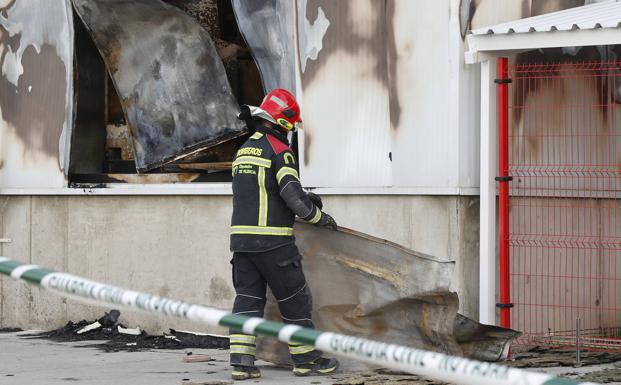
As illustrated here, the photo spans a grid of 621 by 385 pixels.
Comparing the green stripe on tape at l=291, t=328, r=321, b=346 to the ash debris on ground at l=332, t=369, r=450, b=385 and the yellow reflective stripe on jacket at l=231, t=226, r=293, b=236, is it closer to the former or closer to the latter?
the ash debris on ground at l=332, t=369, r=450, b=385

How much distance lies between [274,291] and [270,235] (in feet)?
1.21

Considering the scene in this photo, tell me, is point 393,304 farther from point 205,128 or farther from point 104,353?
point 205,128

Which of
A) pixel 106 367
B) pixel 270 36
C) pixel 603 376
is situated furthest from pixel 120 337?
pixel 603 376

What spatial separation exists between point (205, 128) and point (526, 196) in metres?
3.26

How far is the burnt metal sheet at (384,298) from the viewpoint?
8.34 meters

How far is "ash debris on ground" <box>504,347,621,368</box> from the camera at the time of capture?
847 cm

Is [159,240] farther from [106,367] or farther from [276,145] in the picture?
[276,145]

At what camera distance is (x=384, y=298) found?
8.48 m

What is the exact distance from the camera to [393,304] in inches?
333

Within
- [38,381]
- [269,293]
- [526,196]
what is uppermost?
[526,196]

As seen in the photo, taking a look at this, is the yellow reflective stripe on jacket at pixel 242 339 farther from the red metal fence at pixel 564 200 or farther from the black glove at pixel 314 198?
the red metal fence at pixel 564 200

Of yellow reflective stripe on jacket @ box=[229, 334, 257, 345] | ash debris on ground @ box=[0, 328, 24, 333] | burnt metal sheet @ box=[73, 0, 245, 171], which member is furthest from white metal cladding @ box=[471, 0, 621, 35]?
ash debris on ground @ box=[0, 328, 24, 333]

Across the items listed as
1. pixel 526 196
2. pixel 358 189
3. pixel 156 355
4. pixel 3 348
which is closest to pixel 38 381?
pixel 156 355

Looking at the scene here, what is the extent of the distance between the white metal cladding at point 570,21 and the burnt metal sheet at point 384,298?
5.45 feet
